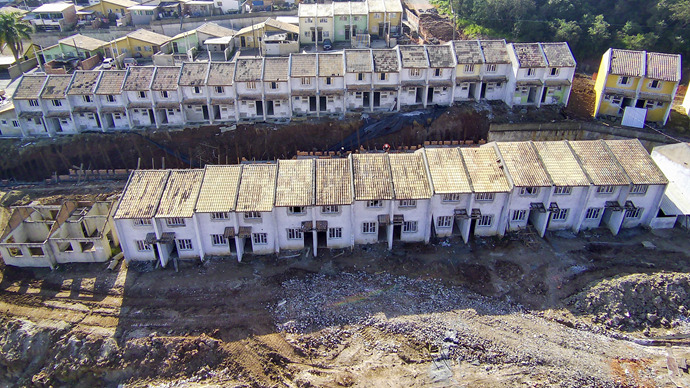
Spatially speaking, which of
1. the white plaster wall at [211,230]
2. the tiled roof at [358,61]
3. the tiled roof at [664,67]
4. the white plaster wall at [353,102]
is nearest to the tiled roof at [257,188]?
the white plaster wall at [211,230]

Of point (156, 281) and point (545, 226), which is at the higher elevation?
point (545, 226)

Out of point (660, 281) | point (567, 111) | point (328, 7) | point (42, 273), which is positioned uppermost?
point (328, 7)

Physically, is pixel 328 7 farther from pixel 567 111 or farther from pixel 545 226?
pixel 545 226

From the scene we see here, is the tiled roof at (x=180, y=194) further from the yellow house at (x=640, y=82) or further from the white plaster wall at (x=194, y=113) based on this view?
the yellow house at (x=640, y=82)

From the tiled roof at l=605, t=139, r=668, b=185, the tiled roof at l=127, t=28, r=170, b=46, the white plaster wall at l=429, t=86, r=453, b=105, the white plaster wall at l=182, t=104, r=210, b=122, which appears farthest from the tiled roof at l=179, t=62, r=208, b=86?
the tiled roof at l=605, t=139, r=668, b=185

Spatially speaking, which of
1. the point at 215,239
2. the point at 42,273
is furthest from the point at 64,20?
the point at 215,239

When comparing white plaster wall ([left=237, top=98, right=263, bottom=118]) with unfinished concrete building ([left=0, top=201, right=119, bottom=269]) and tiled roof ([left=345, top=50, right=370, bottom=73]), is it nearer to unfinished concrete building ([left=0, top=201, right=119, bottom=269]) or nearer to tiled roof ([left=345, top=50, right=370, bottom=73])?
tiled roof ([left=345, top=50, right=370, bottom=73])
